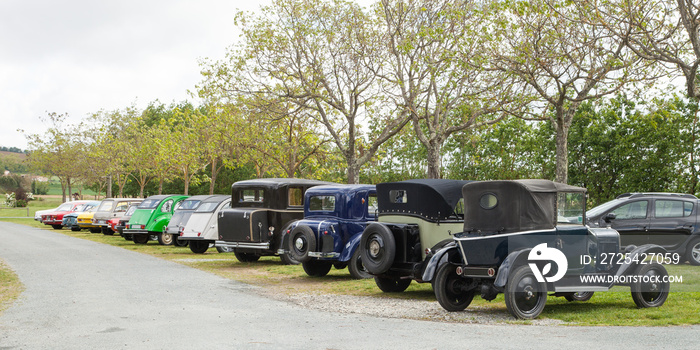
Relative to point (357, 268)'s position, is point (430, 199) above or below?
above

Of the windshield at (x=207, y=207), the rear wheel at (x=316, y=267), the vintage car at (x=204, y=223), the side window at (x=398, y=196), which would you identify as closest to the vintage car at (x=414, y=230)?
the side window at (x=398, y=196)

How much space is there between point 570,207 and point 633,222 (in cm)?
806

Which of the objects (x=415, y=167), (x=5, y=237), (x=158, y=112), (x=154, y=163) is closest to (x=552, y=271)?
(x=5, y=237)

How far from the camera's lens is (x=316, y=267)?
606 inches

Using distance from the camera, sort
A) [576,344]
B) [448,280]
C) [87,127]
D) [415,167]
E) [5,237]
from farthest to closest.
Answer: [87,127], [415,167], [5,237], [448,280], [576,344]

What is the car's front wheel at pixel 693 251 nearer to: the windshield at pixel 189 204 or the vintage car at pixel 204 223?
the vintage car at pixel 204 223

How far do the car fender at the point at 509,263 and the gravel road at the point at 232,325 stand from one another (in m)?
0.64

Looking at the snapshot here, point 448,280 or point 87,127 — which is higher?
point 87,127

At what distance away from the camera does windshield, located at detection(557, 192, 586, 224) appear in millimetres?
9906

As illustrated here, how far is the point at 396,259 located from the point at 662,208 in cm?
863

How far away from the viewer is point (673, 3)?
1616 centimetres

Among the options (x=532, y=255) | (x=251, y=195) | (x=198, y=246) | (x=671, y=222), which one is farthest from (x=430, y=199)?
(x=198, y=246)

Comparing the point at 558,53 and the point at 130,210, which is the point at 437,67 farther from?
the point at 130,210

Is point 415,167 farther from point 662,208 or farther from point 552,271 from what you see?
point 552,271
